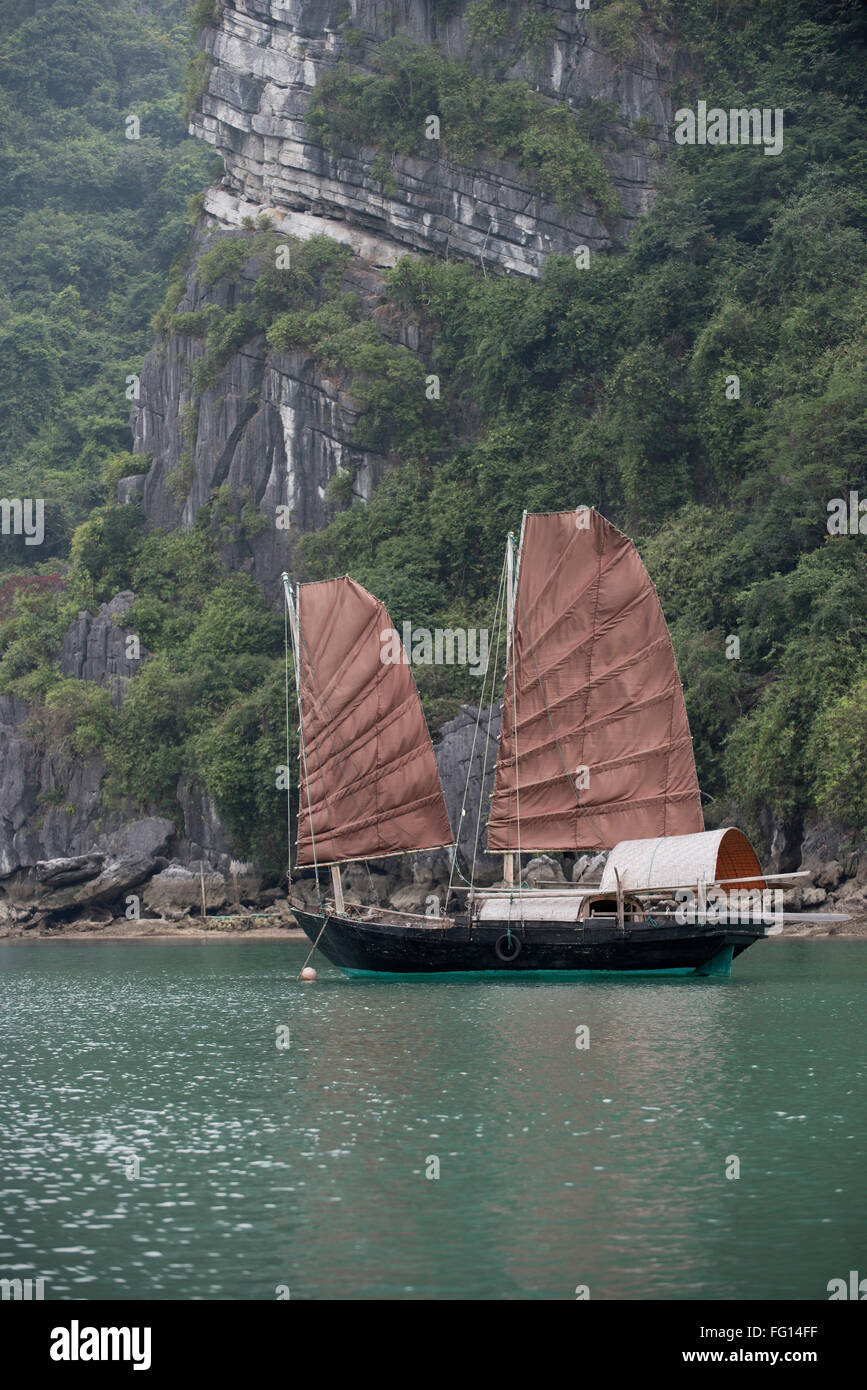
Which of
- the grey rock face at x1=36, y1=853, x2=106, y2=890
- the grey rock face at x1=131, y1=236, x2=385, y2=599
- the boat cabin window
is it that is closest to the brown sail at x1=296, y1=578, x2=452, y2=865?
the boat cabin window

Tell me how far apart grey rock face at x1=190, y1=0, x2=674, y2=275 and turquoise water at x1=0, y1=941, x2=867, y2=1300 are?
3135cm

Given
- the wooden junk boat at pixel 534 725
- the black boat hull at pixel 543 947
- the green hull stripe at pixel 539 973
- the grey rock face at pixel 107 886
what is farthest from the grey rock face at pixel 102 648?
the black boat hull at pixel 543 947

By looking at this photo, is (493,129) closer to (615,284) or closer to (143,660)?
(615,284)

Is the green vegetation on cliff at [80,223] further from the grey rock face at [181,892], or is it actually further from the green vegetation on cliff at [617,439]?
the grey rock face at [181,892]

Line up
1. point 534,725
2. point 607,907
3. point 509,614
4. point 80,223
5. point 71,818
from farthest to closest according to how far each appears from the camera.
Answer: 1. point 80,223
2. point 71,818
3. point 534,725
4. point 509,614
5. point 607,907

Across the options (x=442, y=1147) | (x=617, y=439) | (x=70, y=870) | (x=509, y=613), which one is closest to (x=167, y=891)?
(x=70, y=870)

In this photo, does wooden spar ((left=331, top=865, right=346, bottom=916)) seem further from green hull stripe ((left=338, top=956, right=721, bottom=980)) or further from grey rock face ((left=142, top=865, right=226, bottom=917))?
grey rock face ((left=142, top=865, right=226, bottom=917))

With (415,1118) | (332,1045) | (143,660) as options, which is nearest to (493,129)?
(143,660)

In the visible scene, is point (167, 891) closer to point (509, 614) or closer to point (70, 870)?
point (70, 870)

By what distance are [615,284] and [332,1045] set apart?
30278mm

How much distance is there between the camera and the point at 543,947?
2470cm

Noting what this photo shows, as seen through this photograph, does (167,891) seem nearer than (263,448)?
Yes

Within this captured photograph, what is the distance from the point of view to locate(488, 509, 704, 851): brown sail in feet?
87.7

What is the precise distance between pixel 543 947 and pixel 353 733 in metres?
5.03
